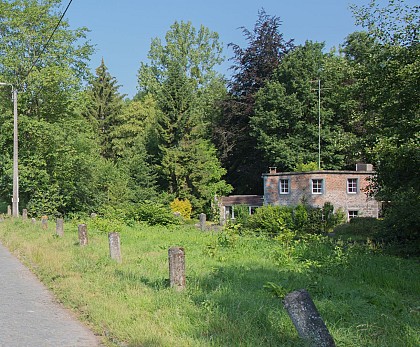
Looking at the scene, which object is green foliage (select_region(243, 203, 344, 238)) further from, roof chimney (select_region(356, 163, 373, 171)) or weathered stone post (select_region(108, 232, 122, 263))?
weathered stone post (select_region(108, 232, 122, 263))

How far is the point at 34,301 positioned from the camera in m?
8.20

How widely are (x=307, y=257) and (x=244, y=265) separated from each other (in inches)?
106

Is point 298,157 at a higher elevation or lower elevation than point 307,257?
higher

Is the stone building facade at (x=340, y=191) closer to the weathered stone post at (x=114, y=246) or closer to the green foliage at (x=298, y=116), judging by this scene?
the green foliage at (x=298, y=116)

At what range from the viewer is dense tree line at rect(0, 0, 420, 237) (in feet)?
60.7

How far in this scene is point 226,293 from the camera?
7688mm

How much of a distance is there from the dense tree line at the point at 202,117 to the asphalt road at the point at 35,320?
12276 mm

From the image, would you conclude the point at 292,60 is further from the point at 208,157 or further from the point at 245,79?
the point at 208,157

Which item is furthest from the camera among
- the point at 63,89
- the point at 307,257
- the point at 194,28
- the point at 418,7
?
the point at 194,28

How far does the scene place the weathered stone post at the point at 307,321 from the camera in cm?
453

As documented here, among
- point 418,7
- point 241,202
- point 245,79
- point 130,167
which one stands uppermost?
point 245,79

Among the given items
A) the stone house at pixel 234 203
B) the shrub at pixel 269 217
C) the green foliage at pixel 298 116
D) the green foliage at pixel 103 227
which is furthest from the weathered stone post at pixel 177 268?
the green foliage at pixel 298 116

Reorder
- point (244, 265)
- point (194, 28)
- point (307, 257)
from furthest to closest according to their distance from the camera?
point (194, 28) < point (307, 257) < point (244, 265)

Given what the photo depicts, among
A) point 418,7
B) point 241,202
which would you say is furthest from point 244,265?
point 241,202
